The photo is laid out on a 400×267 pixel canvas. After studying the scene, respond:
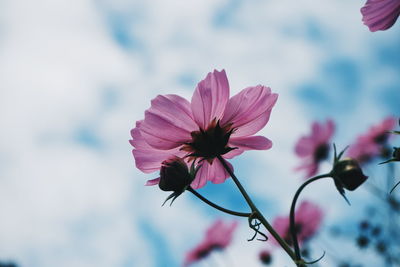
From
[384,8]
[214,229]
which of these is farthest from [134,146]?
[214,229]

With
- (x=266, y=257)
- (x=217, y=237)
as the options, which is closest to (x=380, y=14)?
(x=217, y=237)

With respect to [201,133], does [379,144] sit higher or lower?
lower

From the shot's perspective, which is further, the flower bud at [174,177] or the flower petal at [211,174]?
the flower petal at [211,174]

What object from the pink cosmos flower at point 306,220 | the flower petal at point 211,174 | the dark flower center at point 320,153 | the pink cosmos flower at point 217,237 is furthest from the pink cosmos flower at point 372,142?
the flower petal at point 211,174

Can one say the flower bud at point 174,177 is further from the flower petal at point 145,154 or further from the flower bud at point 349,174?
the flower bud at point 349,174

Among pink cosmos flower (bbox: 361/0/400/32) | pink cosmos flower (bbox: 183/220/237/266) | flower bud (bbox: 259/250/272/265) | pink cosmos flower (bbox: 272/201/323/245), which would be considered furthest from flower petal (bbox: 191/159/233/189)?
flower bud (bbox: 259/250/272/265)

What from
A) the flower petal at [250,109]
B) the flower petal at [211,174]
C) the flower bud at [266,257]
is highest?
the flower petal at [250,109]

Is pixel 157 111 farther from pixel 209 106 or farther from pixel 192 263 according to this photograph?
pixel 192 263
